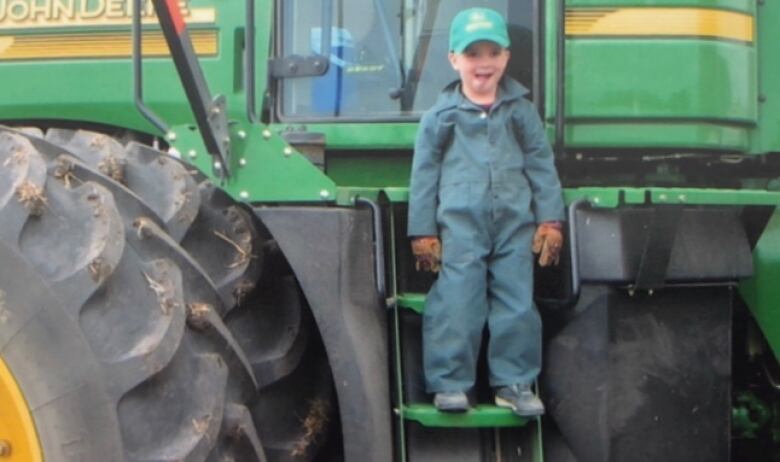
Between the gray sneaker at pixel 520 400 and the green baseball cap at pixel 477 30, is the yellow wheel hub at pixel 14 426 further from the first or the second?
the green baseball cap at pixel 477 30

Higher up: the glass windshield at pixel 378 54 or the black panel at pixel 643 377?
the glass windshield at pixel 378 54

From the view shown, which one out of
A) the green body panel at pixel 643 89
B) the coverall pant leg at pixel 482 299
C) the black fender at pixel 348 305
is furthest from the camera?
the green body panel at pixel 643 89

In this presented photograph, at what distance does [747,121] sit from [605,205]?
792mm

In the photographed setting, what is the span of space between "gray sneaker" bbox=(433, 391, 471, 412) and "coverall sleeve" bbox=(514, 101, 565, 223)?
50cm

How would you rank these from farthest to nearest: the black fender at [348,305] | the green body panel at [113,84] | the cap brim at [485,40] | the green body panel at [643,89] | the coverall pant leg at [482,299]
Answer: the green body panel at [113,84]
the green body panel at [643,89]
the cap brim at [485,40]
the coverall pant leg at [482,299]
the black fender at [348,305]

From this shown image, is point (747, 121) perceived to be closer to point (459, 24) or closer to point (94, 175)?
point (459, 24)

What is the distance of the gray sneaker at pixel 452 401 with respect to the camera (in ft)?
10.4

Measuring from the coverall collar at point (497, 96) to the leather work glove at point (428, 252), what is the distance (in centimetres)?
38

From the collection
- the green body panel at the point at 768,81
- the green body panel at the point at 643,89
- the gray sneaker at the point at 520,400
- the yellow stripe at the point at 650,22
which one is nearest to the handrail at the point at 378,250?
the gray sneaker at the point at 520,400

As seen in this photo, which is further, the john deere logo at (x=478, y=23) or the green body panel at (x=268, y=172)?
the john deere logo at (x=478, y=23)

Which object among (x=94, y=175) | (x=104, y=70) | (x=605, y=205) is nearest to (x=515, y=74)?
(x=605, y=205)

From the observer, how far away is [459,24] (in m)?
3.47

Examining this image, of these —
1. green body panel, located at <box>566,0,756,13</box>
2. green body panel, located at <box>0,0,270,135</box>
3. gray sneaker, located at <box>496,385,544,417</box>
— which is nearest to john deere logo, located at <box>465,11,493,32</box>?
green body panel, located at <box>566,0,756,13</box>

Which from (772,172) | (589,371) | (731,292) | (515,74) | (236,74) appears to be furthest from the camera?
(236,74)
